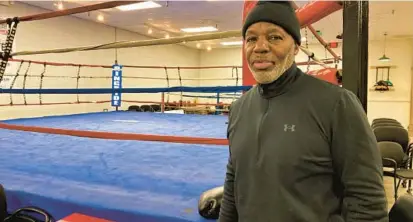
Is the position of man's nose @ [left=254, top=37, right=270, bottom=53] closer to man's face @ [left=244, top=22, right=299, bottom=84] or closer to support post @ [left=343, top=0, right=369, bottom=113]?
man's face @ [left=244, top=22, right=299, bottom=84]

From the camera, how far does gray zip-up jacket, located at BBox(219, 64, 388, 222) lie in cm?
69

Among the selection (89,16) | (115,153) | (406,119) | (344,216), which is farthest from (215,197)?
(406,119)

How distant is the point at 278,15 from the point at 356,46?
1.00 feet

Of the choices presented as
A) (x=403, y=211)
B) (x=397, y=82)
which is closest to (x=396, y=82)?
(x=397, y=82)

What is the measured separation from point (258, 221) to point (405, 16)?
8057 mm

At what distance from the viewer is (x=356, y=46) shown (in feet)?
3.11

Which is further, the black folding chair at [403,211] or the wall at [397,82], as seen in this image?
the wall at [397,82]

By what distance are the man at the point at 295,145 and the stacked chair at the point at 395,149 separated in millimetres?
2619

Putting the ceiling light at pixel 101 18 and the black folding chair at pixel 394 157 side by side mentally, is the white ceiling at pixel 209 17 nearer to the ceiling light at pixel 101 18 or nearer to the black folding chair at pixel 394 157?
the ceiling light at pixel 101 18

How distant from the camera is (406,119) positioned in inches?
407

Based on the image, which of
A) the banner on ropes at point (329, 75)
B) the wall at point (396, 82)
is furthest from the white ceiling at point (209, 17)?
the banner on ropes at point (329, 75)

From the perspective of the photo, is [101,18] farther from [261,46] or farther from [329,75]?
[261,46]

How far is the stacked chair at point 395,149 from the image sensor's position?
3086 mm

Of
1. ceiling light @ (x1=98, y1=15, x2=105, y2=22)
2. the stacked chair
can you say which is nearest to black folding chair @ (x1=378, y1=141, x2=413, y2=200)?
the stacked chair
